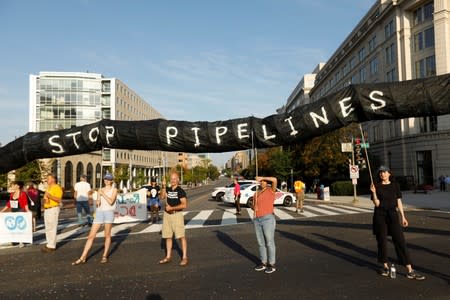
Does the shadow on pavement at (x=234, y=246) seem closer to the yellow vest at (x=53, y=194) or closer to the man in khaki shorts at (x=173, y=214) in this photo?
the man in khaki shorts at (x=173, y=214)

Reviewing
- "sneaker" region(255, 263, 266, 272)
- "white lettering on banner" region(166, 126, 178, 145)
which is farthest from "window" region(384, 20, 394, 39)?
"sneaker" region(255, 263, 266, 272)

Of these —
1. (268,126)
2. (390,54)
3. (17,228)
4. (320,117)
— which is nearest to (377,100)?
(320,117)

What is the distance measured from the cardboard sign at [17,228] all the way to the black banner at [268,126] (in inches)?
111

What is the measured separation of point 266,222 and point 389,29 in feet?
158

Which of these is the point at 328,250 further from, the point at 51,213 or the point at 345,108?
the point at 51,213

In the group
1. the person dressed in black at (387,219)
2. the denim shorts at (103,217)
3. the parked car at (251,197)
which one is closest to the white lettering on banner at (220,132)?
the denim shorts at (103,217)

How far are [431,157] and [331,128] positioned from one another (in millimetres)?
39376

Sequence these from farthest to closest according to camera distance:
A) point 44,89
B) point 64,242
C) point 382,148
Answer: point 44,89 → point 382,148 → point 64,242

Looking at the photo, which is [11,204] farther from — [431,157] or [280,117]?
[431,157]

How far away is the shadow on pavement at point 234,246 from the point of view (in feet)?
26.2

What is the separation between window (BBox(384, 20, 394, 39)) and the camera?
45812mm

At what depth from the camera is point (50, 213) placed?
9.12 m

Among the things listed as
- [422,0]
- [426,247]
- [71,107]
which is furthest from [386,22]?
[71,107]

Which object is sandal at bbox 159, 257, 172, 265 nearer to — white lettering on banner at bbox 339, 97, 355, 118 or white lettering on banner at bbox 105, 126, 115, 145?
white lettering on banner at bbox 105, 126, 115, 145
